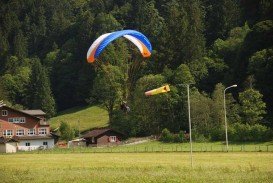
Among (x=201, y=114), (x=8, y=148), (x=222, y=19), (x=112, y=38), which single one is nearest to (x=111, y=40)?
(x=112, y=38)

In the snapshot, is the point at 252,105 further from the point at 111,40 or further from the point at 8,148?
the point at 111,40

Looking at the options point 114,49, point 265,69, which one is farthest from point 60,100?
point 265,69

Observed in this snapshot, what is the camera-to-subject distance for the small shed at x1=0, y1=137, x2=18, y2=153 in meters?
86.4

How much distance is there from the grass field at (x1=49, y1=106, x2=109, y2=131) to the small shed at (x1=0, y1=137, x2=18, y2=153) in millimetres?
18945

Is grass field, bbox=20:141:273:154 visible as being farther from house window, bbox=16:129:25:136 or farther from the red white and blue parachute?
house window, bbox=16:129:25:136

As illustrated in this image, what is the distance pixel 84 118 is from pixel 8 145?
3124cm

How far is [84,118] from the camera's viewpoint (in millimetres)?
117938

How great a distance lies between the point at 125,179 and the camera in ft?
87.7

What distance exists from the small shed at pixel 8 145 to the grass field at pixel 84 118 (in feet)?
62.2

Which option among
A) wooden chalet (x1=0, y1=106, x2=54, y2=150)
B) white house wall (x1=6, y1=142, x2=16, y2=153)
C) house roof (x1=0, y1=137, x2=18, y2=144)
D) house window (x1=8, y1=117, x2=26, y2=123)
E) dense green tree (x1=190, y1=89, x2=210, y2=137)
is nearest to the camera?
dense green tree (x1=190, y1=89, x2=210, y2=137)

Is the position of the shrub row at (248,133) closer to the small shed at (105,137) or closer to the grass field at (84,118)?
the small shed at (105,137)

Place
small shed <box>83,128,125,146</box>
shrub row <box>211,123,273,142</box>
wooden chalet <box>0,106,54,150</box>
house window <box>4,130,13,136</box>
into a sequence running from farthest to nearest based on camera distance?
house window <box>4,130,13,136</box>
wooden chalet <box>0,106,54,150</box>
small shed <box>83,128,125,146</box>
shrub row <box>211,123,273,142</box>

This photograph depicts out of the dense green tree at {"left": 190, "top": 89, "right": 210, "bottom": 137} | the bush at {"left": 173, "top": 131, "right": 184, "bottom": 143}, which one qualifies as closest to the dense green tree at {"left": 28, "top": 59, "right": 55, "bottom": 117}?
the bush at {"left": 173, "top": 131, "right": 184, "bottom": 143}

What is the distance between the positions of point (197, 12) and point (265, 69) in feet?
119
